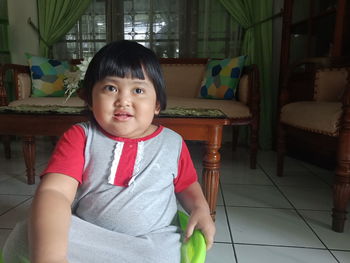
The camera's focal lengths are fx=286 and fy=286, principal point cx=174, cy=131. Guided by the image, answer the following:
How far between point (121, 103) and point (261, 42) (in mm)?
2256

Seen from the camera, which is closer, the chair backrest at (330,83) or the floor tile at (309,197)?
the floor tile at (309,197)

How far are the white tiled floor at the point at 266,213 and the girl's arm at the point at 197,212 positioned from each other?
1.10ft

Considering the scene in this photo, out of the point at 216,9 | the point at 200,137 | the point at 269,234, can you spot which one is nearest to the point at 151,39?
the point at 216,9

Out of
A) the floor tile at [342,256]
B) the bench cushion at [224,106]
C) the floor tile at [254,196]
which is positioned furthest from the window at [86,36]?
the floor tile at [342,256]

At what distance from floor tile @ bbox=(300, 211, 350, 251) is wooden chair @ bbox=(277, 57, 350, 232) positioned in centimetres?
3

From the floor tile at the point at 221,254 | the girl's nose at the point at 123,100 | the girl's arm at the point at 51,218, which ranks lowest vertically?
the floor tile at the point at 221,254

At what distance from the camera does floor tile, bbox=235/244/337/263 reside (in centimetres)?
94

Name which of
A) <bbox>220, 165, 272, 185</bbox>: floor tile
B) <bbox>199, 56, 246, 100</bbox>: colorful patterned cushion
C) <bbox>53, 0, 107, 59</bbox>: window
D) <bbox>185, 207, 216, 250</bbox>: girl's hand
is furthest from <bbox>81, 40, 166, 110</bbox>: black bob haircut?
<bbox>53, 0, 107, 59</bbox>: window

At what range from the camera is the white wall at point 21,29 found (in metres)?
2.82

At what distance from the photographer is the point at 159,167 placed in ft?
2.16

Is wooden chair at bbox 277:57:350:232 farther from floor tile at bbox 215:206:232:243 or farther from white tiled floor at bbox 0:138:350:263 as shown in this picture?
floor tile at bbox 215:206:232:243

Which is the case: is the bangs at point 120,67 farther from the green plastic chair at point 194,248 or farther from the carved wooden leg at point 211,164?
the carved wooden leg at point 211,164

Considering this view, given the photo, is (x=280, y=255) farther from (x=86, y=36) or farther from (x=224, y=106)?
(x=86, y=36)

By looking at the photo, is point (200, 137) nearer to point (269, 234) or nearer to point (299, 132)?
point (269, 234)
